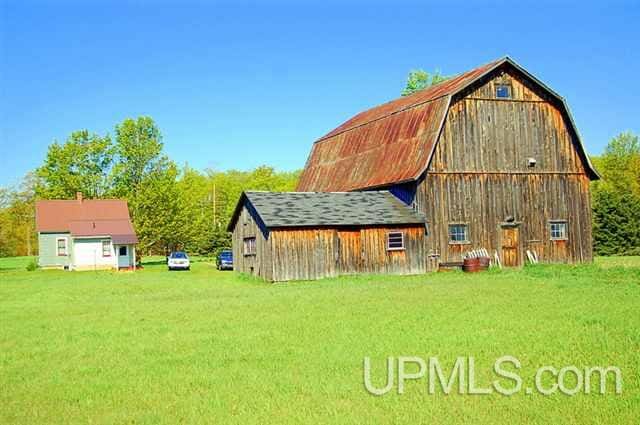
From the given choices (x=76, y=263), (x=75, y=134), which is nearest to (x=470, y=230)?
(x=76, y=263)

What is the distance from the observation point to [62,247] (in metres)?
58.7

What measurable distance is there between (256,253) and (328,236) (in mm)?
4092

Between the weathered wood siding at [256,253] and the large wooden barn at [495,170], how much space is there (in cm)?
748

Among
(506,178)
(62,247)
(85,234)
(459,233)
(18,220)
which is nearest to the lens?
(459,233)

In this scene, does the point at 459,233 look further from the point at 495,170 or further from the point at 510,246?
the point at 495,170

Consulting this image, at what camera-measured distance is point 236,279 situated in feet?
125

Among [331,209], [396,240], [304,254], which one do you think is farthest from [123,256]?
[396,240]

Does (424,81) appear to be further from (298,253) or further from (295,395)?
(295,395)

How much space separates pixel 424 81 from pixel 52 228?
36419mm

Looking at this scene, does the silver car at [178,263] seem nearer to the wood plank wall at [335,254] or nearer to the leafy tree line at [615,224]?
the wood plank wall at [335,254]

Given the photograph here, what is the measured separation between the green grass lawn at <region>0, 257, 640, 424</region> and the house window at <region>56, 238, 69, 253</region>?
3289 cm

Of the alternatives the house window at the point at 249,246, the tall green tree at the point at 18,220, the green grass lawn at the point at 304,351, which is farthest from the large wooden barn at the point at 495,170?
the tall green tree at the point at 18,220

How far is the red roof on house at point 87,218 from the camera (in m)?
56.8

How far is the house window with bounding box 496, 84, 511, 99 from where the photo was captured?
3834 centimetres
